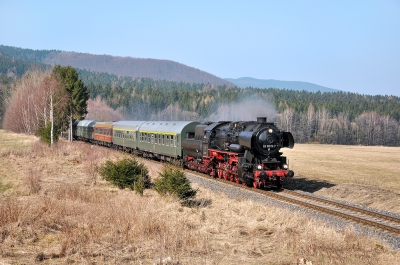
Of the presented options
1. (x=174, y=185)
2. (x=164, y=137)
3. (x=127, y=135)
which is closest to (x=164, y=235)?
(x=174, y=185)

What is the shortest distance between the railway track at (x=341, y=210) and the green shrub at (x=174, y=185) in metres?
4.52

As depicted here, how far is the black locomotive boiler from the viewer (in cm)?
2253

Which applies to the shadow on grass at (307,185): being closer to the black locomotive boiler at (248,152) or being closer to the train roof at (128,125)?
the black locomotive boiler at (248,152)

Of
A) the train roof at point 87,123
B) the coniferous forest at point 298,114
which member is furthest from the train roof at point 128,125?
the coniferous forest at point 298,114

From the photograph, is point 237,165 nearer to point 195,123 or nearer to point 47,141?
point 195,123

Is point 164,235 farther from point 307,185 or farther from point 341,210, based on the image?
point 307,185

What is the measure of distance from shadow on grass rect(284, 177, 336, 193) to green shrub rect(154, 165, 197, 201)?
922 cm

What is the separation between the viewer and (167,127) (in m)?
35.3

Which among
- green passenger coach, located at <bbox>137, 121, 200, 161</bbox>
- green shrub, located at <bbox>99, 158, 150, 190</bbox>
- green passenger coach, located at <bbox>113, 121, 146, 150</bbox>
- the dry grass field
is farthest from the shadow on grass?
green passenger coach, located at <bbox>113, 121, 146, 150</bbox>

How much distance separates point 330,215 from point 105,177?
46.0 ft

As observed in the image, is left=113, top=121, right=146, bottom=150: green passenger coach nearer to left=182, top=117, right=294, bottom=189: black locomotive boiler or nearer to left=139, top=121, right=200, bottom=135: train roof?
left=139, top=121, right=200, bottom=135: train roof

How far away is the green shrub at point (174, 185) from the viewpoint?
62.4ft

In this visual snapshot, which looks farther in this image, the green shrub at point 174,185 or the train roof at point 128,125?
the train roof at point 128,125

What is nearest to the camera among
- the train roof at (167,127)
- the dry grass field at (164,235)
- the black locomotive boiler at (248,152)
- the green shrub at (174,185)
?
the dry grass field at (164,235)
